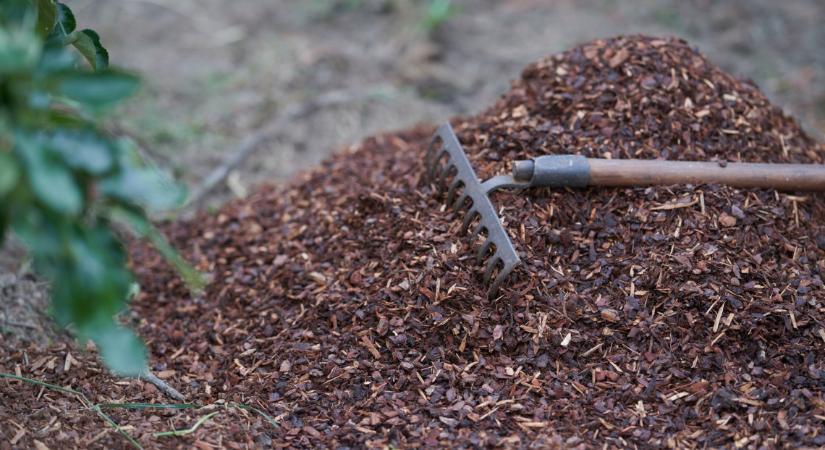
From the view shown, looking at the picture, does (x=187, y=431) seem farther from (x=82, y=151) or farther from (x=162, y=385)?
(x=82, y=151)

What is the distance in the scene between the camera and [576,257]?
276 cm

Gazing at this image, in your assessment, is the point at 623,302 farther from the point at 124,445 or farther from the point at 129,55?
the point at 129,55

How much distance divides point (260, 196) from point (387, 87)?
184 centimetres

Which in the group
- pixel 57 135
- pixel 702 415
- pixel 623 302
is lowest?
pixel 702 415

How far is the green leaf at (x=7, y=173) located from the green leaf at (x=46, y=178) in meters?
0.02

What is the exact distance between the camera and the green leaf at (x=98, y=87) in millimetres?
1663

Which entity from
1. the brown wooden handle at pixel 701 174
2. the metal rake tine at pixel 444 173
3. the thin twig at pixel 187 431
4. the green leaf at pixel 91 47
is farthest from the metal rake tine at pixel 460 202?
Answer: the green leaf at pixel 91 47

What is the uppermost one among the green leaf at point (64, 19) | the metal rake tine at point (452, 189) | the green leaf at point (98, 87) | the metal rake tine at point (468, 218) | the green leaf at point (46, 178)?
the green leaf at point (64, 19)

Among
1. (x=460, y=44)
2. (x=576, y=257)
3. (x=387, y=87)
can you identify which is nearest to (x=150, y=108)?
(x=387, y=87)

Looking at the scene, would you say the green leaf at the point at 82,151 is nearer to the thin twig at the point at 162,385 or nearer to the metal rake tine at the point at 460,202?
the thin twig at the point at 162,385

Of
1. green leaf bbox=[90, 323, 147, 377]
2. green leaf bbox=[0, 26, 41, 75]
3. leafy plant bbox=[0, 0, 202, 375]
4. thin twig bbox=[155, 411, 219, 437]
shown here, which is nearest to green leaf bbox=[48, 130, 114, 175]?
leafy plant bbox=[0, 0, 202, 375]

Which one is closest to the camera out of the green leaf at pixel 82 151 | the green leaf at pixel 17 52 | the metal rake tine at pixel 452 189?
the green leaf at pixel 17 52

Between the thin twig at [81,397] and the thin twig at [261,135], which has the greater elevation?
the thin twig at [81,397]

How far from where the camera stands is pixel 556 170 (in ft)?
9.15
